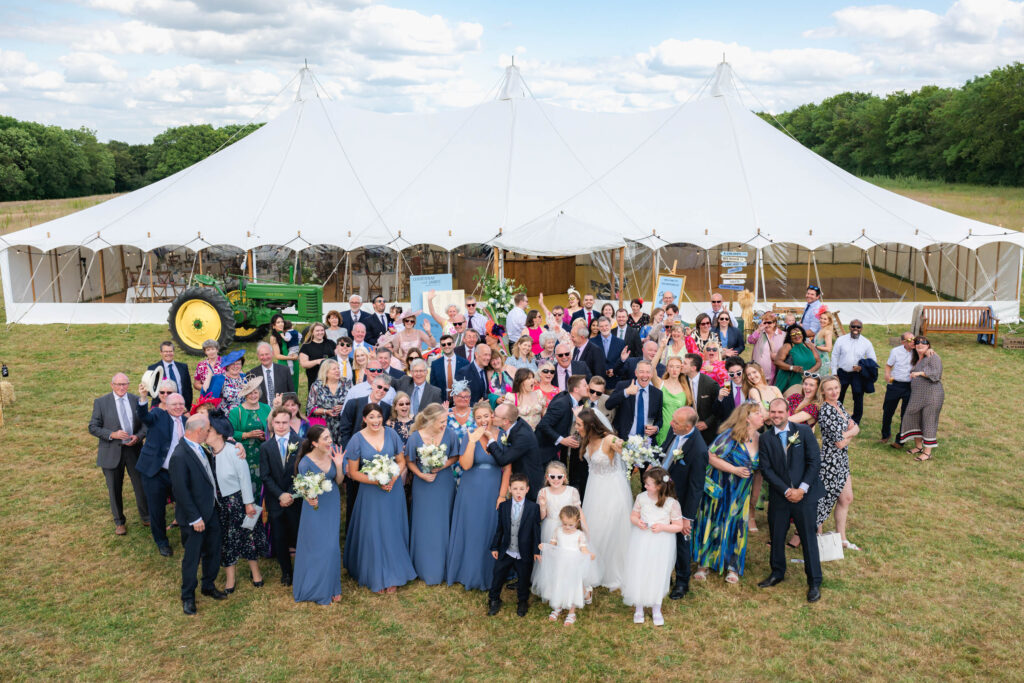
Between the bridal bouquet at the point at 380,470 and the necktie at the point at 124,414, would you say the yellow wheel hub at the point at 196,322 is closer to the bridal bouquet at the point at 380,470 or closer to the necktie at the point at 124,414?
the necktie at the point at 124,414

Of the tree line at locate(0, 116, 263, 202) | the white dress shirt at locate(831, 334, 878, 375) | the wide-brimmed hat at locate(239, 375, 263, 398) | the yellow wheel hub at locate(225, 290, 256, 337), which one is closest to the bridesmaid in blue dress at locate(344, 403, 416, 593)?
the wide-brimmed hat at locate(239, 375, 263, 398)

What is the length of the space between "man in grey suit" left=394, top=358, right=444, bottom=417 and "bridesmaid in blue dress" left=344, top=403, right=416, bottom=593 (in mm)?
1035

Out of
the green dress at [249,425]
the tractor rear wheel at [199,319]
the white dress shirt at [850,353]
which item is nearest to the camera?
the green dress at [249,425]

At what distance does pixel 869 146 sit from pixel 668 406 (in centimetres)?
6275

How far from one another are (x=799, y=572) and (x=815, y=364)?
288 centimetres

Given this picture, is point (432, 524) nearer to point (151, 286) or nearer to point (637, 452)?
point (637, 452)

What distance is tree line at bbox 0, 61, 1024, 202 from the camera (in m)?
46.9

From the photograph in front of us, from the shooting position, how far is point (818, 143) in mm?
75875

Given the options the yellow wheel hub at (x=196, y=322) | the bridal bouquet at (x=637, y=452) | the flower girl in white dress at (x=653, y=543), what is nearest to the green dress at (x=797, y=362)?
the bridal bouquet at (x=637, y=452)

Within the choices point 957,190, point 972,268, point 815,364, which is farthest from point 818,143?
point 815,364

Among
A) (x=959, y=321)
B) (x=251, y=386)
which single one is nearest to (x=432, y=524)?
(x=251, y=386)

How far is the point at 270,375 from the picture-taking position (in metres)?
7.52

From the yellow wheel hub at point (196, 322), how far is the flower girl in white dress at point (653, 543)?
9.52m

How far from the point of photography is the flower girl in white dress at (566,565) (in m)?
5.57
